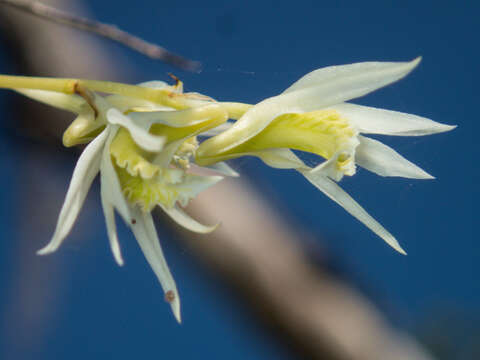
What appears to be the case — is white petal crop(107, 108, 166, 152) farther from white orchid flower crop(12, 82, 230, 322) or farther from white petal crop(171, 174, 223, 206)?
white petal crop(171, 174, 223, 206)

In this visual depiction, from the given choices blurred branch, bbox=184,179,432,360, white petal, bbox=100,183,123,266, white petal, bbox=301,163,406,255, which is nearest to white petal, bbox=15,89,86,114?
white petal, bbox=100,183,123,266

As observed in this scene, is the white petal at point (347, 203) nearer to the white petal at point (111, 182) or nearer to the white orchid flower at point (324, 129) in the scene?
the white orchid flower at point (324, 129)

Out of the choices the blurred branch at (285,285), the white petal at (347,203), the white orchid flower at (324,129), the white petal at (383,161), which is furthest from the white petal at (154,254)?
the blurred branch at (285,285)

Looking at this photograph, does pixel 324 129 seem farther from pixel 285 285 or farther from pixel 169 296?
pixel 285 285

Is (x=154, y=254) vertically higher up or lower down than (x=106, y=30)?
lower down

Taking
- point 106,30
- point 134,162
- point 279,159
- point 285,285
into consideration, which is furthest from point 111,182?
point 285,285

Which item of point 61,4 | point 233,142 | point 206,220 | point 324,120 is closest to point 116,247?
point 233,142

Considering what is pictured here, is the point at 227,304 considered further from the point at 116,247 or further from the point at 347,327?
the point at 116,247
